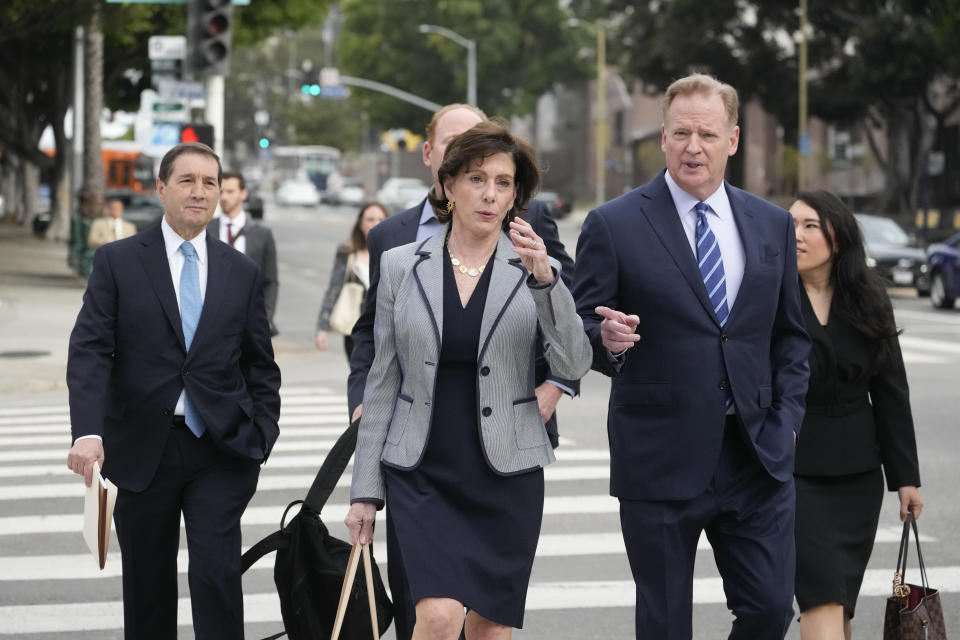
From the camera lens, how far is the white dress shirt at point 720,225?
482cm

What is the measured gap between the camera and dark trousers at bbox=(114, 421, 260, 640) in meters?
5.25

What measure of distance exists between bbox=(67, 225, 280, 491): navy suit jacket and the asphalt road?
170 centimetres

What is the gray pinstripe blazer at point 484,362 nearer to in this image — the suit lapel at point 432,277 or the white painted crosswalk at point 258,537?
the suit lapel at point 432,277

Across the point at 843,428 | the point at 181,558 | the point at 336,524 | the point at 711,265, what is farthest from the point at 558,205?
the point at 711,265

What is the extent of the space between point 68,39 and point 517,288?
39897 millimetres

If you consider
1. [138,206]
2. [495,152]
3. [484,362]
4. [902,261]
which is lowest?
[902,261]

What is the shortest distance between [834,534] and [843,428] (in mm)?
353

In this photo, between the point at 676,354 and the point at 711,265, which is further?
the point at 711,265

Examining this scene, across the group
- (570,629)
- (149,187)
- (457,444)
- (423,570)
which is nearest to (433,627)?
(423,570)

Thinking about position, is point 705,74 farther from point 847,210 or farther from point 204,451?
point 204,451

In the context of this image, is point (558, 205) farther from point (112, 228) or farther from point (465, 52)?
point (112, 228)

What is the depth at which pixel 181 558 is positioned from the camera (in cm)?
826

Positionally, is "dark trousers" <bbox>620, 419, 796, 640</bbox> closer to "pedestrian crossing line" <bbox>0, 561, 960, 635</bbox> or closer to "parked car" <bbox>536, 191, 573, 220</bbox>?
"pedestrian crossing line" <bbox>0, 561, 960, 635</bbox>

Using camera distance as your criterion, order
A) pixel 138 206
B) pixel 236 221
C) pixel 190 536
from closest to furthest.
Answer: pixel 190 536
pixel 236 221
pixel 138 206
